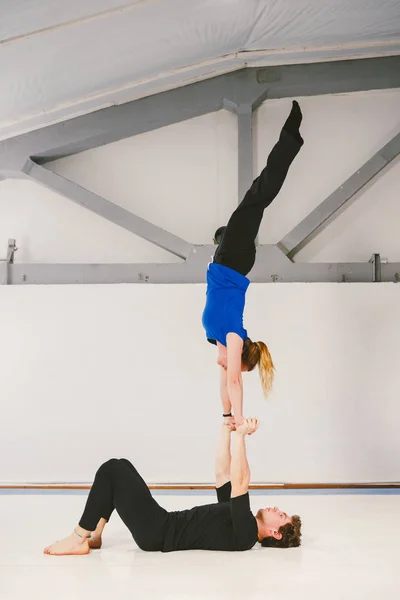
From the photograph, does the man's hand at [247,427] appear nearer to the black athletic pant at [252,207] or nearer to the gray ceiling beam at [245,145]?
the black athletic pant at [252,207]

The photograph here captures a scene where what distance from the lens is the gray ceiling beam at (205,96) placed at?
19.7 ft

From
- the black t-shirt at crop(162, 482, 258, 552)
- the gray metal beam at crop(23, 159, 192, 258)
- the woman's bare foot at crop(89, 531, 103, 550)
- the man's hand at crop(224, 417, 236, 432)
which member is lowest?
the woman's bare foot at crop(89, 531, 103, 550)

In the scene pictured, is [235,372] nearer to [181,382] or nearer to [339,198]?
[181,382]

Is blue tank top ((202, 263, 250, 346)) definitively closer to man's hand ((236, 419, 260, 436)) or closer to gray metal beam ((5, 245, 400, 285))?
man's hand ((236, 419, 260, 436))

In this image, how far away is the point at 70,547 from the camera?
296 cm

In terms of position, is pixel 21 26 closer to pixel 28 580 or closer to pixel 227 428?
pixel 227 428

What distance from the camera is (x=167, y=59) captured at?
18.0 ft

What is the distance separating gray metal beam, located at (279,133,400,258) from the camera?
579 cm

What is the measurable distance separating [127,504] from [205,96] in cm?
419

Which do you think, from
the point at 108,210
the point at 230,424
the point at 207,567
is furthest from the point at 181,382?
the point at 207,567

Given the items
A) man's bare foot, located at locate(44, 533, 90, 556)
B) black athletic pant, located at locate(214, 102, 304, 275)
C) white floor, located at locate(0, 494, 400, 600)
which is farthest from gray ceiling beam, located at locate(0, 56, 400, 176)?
man's bare foot, located at locate(44, 533, 90, 556)

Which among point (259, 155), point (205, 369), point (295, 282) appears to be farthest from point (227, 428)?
point (259, 155)

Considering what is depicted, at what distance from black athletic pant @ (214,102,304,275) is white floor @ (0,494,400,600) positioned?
1578 millimetres

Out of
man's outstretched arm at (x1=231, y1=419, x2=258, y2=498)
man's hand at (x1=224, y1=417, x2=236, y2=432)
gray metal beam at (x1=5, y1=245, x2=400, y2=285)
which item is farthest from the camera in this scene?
gray metal beam at (x1=5, y1=245, x2=400, y2=285)
